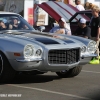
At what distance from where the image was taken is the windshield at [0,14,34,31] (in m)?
10.5

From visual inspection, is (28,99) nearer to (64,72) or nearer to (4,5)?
(64,72)

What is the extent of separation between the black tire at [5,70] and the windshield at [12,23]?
1235 mm

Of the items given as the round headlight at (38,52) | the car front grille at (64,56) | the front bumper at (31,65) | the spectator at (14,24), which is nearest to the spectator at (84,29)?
the spectator at (14,24)

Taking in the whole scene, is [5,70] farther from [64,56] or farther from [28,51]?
[64,56]

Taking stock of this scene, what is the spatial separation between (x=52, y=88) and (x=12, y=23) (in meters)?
2.24

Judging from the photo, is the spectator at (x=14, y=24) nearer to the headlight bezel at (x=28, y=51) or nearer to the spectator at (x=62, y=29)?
the headlight bezel at (x=28, y=51)

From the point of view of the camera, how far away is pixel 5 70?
937cm

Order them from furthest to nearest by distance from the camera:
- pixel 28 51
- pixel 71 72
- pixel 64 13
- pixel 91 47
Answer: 1. pixel 64 13
2. pixel 71 72
3. pixel 91 47
4. pixel 28 51

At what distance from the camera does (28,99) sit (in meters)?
7.93

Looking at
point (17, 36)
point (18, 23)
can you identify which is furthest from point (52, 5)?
point (17, 36)

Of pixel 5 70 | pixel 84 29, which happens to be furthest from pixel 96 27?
pixel 5 70

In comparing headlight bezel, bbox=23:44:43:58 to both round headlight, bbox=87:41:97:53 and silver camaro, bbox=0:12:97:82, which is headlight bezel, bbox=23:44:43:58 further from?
round headlight, bbox=87:41:97:53

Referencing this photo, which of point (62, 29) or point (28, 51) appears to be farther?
point (62, 29)

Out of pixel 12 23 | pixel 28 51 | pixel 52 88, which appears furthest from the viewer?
pixel 12 23
